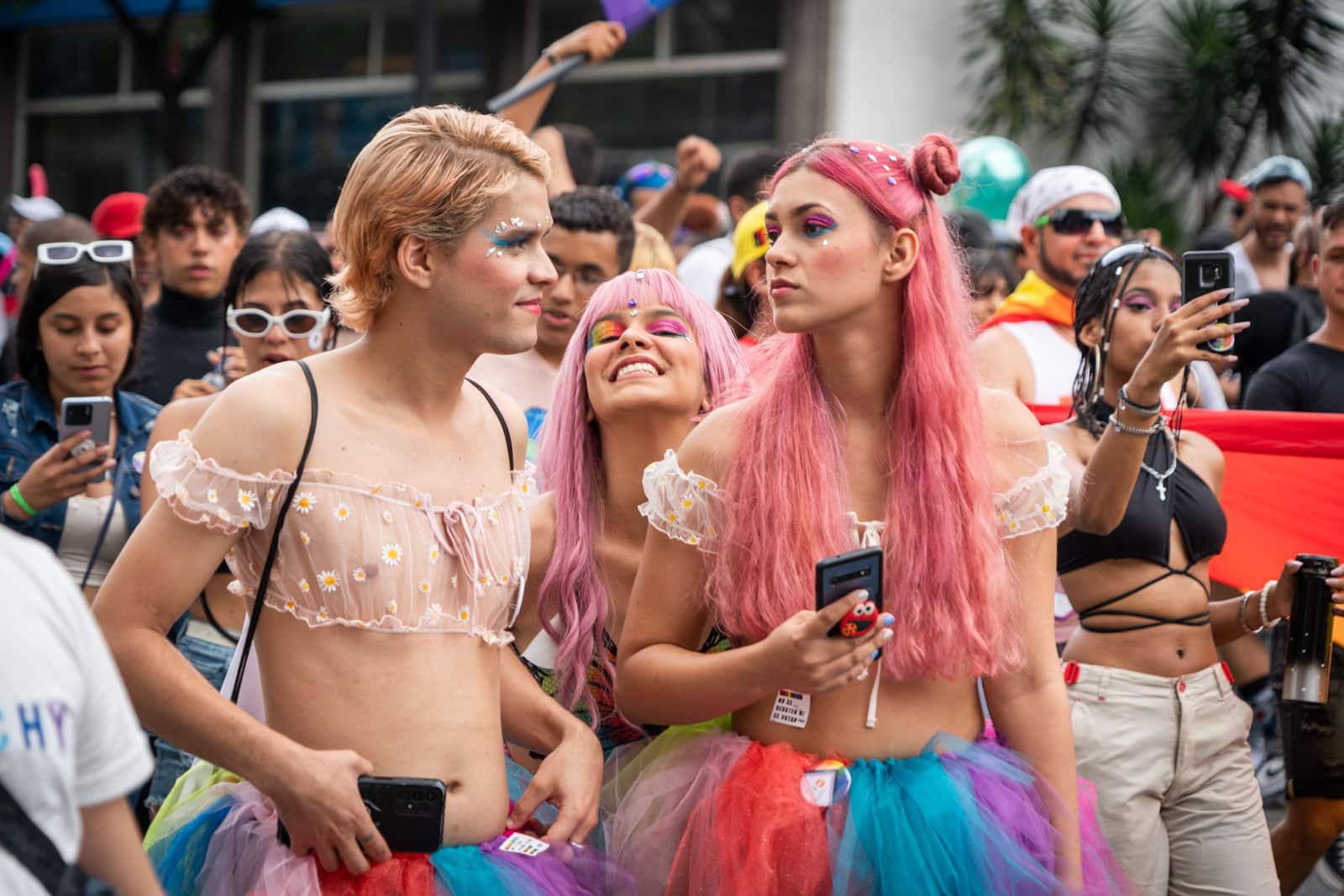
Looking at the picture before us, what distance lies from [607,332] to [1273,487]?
2416 mm

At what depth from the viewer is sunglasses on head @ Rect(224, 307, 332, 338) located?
4.44 m

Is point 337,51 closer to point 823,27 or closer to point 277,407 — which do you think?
point 823,27

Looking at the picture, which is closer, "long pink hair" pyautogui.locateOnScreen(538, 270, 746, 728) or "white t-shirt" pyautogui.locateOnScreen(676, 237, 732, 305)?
"long pink hair" pyautogui.locateOnScreen(538, 270, 746, 728)

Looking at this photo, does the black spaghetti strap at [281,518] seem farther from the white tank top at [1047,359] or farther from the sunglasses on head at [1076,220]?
the sunglasses on head at [1076,220]

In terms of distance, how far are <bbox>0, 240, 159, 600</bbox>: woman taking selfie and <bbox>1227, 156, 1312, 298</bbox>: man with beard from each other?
5.72 m

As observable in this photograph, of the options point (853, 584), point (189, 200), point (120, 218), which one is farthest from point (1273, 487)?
point (120, 218)

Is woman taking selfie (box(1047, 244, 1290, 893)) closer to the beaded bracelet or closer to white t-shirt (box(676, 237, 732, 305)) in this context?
the beaded bracelet

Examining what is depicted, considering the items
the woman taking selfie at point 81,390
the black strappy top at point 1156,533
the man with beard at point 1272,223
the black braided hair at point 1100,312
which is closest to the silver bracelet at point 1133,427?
the black strappy top at point 1156,533

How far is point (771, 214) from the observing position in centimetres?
297

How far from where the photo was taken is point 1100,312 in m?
4.40

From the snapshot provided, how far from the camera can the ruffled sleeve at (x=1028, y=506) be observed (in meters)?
2.97

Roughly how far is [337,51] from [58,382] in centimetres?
1418

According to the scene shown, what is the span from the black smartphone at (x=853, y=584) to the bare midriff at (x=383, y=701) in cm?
71

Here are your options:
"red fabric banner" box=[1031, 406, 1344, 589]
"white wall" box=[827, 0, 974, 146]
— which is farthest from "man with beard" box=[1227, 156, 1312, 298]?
"white wall" box=[827, 0, 974, 146]
